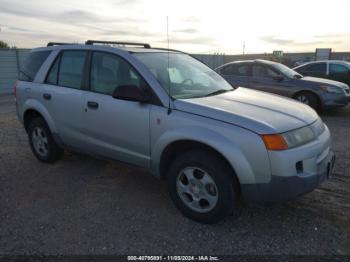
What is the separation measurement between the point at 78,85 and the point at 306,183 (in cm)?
295

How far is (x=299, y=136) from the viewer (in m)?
3.21

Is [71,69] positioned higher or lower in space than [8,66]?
lower

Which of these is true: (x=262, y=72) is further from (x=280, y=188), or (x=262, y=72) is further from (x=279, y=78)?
(x=280, y=188)

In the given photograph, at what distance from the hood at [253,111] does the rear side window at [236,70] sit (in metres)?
6.43

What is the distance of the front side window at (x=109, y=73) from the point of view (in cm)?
395

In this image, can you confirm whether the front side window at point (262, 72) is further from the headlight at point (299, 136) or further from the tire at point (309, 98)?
the headlight at point (299, 136)

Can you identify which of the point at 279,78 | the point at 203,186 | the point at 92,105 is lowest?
the point at 203,186

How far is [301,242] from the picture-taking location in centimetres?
319

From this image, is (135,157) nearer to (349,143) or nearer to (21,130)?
(349,143)

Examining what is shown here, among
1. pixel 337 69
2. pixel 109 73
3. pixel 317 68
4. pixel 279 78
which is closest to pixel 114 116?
pixel 109 73

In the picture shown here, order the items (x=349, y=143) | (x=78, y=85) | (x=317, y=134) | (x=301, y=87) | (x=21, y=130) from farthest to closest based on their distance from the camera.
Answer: (x=301, y=87), (x=21, y=130), (x=349, y=143), (x=78, y=85), (x=317, y=134)

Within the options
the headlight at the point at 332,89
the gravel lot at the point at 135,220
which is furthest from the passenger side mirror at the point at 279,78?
the gravel lot at the point at 135,220

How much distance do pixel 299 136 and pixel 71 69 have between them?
3.04m

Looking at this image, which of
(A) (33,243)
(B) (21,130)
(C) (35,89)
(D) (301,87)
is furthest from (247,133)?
(D) (301,87)
